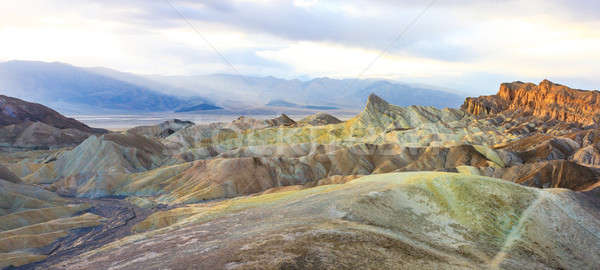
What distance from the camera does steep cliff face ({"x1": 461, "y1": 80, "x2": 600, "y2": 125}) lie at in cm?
15488

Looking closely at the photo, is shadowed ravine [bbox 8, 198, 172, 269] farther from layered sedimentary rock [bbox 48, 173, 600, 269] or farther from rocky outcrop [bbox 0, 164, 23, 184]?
rocky outcrop [bbox 0, 164, 23, 184]

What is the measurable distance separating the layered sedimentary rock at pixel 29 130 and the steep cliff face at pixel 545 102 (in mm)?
185560

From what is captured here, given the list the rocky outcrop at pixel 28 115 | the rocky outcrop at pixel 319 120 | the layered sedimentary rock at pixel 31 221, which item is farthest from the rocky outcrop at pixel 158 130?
the layered sedimentary rock at pixel 31 221

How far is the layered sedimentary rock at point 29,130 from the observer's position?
131 metres

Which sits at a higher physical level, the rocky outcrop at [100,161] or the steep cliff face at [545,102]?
the steep cliff face at [545,102]

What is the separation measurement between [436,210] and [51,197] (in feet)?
213

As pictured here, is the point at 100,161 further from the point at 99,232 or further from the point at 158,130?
the point at 158,130

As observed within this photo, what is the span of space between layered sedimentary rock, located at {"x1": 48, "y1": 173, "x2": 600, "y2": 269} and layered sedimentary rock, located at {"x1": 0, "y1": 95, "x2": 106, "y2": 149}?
121 meters

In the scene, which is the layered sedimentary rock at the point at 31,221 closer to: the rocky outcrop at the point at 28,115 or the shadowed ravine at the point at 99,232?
the shadowed ravine at the point at 99,232

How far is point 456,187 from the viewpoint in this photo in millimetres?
38344

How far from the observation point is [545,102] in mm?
170750

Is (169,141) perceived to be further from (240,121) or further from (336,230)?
(336,230)

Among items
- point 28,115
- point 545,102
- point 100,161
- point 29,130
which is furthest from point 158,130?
point 545,102

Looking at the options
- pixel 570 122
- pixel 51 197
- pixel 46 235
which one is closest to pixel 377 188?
pixel 46 235
